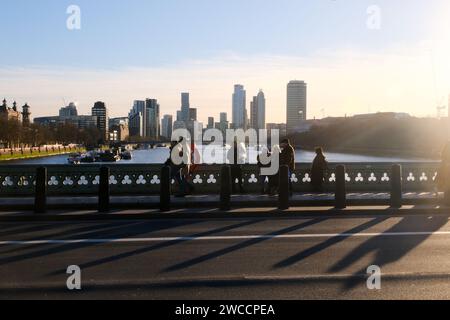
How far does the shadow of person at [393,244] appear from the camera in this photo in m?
9.20

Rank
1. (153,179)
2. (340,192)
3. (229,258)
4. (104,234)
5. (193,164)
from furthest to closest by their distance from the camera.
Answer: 1. (153,179)
2. (193,164)
3. (340,192)
4. (104,234)
5. (229,258)

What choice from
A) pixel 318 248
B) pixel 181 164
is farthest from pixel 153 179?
pixel 318 248

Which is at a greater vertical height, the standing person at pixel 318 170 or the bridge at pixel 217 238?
the standing person at pixel 318 170

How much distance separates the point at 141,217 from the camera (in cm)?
1466

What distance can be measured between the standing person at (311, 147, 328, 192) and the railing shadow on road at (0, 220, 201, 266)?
275 inches

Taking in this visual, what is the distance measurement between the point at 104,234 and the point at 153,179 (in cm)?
782

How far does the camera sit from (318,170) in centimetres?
2006

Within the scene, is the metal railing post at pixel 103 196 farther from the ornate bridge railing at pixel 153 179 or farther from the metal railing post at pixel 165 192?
the ornate bridge railing at pixel 153 179

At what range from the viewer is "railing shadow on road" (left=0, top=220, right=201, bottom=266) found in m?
9.99

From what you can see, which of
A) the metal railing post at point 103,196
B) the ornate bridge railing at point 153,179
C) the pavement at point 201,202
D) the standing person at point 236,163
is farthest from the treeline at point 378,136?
the metal railing post at point 103,196

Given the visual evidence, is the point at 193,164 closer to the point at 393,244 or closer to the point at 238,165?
the point at 238,165

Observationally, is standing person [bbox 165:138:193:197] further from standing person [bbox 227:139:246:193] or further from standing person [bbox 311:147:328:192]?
standing person [bbox 311:147:328:192]

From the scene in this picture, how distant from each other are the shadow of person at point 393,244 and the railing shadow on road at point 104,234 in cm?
438

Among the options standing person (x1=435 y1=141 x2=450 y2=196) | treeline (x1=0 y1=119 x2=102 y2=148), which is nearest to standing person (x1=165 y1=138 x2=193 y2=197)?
standing person (x1=435 y1=141 x2=450 y2=196)
